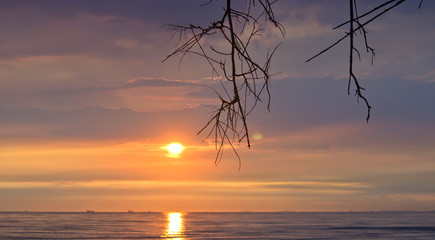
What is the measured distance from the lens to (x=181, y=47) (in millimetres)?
1999

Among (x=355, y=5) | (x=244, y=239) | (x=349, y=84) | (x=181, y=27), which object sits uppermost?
(x=244, y=239)

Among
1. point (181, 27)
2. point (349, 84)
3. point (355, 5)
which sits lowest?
point (349, 84)

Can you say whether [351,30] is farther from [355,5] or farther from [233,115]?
[233,115]

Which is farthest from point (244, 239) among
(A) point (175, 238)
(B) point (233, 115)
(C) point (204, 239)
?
(B) point (233, 115)

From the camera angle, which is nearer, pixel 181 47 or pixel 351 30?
pixel 351 30

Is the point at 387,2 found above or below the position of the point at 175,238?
below

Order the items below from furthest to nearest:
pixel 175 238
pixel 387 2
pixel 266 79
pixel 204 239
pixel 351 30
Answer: pixel 175 238
pixel 204 239
pixel 266 79
pixel 351 30
pixel 387 2

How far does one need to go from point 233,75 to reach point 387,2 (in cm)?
67

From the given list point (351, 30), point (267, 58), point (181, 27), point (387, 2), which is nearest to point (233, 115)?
point (267, 58)

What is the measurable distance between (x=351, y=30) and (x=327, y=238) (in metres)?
58.8

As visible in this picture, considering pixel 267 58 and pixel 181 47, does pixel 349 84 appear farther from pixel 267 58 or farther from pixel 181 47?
pixel 181 47

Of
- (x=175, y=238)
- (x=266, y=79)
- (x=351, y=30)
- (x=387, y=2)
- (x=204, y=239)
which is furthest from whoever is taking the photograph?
(x=175, y=238)

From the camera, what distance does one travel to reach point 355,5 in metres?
1.66

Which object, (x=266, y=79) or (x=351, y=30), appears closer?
(x=351, y=30)
